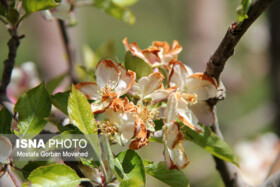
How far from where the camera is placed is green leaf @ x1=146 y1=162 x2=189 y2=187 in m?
0.50

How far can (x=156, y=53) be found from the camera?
0.55 metres

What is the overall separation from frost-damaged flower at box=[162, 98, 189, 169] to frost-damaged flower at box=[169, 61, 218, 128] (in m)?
0.02

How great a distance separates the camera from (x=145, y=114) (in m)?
0.49

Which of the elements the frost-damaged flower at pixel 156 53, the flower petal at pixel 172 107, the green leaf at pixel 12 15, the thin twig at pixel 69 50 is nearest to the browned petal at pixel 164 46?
the frost-damaged flower at pixel 156 53

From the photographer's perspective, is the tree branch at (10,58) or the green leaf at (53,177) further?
the tree branch at (10,58)

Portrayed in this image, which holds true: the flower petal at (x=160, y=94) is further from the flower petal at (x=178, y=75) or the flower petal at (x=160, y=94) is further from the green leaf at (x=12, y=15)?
the green leaf at (x=12, y=15)

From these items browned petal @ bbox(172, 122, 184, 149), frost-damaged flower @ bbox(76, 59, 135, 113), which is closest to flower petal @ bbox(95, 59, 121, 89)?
frost-damaged flower @ bbox(76, 59, 135, 113)

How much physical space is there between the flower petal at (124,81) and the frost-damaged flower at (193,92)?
64 mm

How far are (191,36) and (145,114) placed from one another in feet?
8.35

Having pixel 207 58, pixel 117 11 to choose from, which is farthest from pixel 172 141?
pixel 207 58

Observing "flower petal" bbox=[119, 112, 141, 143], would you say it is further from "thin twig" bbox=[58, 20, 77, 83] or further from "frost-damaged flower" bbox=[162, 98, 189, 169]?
"thin twig" bbox=[58, 20, 77, 83]

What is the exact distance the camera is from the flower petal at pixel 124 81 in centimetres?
50

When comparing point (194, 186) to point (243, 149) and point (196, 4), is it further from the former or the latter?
point (196, 4)

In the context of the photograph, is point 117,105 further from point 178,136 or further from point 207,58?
point 207,58
